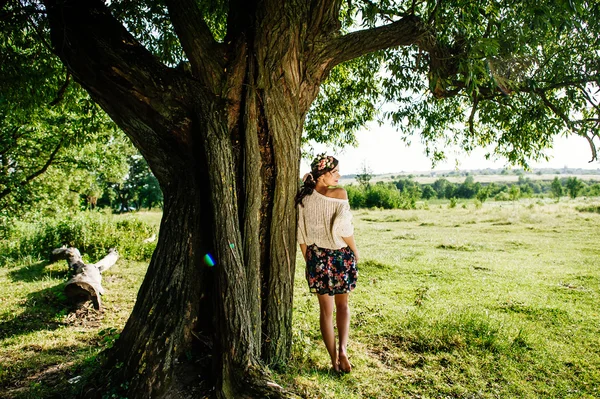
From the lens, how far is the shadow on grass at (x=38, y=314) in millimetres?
5523

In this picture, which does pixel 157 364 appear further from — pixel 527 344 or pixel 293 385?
pixel 527 344

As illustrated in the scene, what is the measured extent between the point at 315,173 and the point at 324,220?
56cm

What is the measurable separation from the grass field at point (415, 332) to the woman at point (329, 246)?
0.55 meters

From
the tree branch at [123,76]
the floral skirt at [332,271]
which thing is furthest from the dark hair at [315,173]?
the tree branch at [123,76]

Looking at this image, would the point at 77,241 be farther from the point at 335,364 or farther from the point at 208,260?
the point at 335,364

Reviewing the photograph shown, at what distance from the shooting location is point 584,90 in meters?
6.23

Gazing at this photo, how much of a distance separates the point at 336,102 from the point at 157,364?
266 inches

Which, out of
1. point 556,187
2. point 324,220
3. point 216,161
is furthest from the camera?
point 556,187

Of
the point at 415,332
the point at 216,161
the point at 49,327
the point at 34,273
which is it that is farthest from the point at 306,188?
the point at 34,273

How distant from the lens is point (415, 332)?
5324 mm

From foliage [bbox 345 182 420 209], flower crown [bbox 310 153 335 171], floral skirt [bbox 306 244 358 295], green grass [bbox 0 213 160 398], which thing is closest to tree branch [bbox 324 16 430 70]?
flower crown [bbox 310 153 335 171]

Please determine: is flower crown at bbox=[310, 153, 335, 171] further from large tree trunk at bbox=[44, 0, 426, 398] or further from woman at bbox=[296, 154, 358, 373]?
large tree trunk at bbox=[44, 0, 426, 398]

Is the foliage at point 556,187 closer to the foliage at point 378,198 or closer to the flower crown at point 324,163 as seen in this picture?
the foliage at point 378,198

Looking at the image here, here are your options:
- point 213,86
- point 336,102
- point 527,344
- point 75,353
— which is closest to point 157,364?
point 75,353
